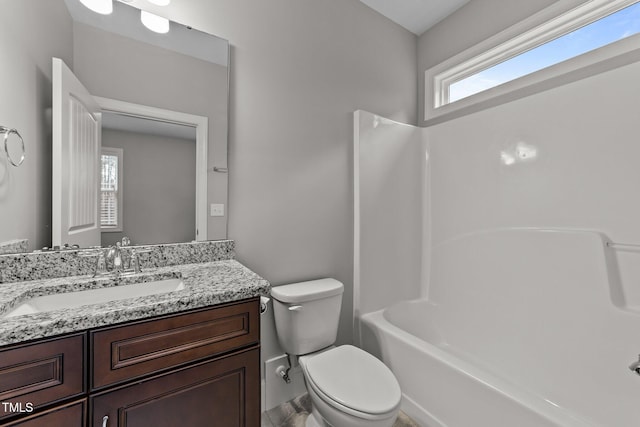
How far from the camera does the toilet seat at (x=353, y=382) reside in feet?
3.83

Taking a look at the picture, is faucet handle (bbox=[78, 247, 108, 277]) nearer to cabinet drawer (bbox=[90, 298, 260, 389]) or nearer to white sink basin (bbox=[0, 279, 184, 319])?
white sink basin (bbox=[0, 279, 184, 319])

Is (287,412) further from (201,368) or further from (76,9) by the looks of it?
(76,9)

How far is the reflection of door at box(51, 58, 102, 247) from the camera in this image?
1.14 m

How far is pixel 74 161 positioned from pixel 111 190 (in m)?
0.17

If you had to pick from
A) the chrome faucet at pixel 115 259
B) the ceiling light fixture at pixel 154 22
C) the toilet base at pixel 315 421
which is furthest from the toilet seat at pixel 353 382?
the ceiling light fixture at pixel 154 22

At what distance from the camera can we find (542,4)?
173 centimetres

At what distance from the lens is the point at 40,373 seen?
708 mm

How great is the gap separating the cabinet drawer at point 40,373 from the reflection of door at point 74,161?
622 mm

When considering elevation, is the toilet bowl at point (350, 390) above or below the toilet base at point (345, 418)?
above

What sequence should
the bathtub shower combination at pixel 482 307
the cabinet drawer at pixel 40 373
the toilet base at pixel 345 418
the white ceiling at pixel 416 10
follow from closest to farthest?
the cabinet drawer at pixel 40 373
the toilet base at pixel 345 418
the bathtub shower combination at pixel 482 307
the white ceiling at pixel 416 10

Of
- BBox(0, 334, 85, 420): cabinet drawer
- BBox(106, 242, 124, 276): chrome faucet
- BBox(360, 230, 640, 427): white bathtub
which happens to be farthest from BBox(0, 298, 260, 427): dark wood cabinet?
BBox(360, 230, 640, 427): white bathtub

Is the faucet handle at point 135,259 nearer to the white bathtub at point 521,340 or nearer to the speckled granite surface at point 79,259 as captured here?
the speckled granite surface at point 79,259

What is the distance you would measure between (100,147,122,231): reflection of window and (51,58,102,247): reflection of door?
0.9 inches

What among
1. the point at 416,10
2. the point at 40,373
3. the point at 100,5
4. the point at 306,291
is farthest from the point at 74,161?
the point at 416,10
